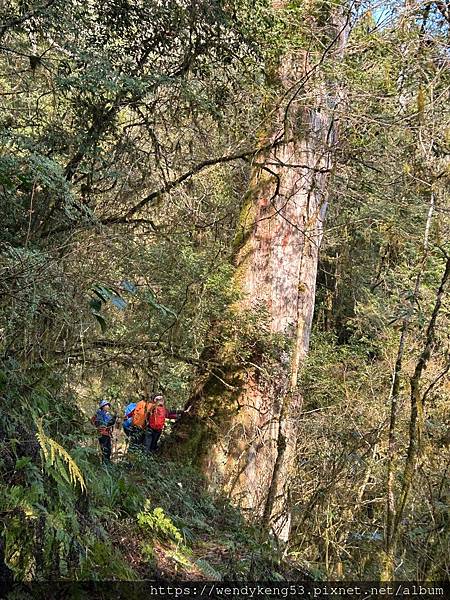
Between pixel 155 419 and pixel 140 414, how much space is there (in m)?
0.22

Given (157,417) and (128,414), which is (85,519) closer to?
(157,417)

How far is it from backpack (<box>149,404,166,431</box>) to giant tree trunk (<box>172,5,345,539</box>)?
3.54 ft

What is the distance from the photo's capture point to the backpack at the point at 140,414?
28.3 ft

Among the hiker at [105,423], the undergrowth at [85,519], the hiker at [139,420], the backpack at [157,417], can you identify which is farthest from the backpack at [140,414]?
the undergrowth at [85,519]

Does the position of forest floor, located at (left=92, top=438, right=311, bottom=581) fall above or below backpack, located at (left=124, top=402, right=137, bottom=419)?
below

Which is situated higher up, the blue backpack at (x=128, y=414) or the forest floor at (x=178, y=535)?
the blue backpack at (x=128, y=414)

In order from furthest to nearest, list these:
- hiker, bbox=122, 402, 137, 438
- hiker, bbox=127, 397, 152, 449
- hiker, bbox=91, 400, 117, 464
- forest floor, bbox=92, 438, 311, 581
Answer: hiker, bbox=122, 402, 137, 438
hiker, bbox=127, 397, 152, 449
hiker, bbox=91, 400, 117, 464
forest floor, bbox=92, 438, 311, 581

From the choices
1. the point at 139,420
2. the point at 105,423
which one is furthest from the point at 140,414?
the point at 105,423

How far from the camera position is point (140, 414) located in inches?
343

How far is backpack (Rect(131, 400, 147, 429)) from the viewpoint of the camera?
8.62 meters

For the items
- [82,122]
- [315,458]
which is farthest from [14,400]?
[315,458]

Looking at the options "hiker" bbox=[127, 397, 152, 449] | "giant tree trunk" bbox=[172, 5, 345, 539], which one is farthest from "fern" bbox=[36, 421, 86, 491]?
"hiker" bbox=[127, 397, 152, 449]

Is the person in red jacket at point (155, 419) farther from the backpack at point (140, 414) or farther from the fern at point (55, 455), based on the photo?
the fern at point (55, 455)

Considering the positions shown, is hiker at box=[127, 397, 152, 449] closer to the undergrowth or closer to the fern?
the undergrowth
